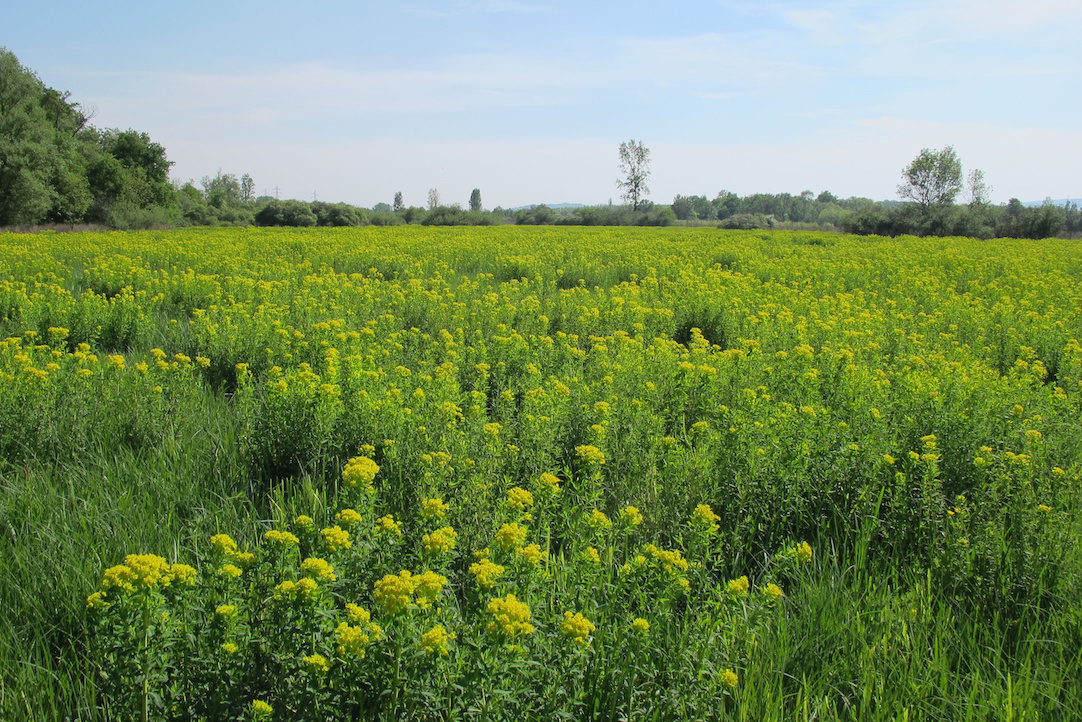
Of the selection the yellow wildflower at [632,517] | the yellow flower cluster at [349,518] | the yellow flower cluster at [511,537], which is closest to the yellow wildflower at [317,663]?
the yellow flower cluster at [349,518]

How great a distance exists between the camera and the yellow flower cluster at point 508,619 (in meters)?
2.07

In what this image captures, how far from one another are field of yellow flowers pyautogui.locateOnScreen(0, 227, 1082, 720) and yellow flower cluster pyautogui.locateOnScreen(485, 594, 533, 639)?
0.06 feet

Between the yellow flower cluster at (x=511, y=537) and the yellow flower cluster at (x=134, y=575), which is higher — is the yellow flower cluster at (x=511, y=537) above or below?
below

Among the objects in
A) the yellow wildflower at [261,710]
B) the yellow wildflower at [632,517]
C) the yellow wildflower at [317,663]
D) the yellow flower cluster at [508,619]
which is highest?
the yellow flower cluster at [508,619]

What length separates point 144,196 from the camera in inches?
Answer: 2098

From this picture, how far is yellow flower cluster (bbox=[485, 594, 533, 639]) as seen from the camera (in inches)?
81.5

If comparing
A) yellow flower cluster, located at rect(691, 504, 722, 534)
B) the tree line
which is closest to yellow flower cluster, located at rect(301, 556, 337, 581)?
yellow flower cluster, located at rect(691, 504, 722, 534)

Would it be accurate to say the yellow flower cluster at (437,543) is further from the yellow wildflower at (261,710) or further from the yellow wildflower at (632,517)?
the yellow wildflower at (632,517)

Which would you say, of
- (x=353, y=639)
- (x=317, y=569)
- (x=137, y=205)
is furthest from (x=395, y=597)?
(x=137, y=205)

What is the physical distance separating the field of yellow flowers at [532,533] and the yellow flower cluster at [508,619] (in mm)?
19

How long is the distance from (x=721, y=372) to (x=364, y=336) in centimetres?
385

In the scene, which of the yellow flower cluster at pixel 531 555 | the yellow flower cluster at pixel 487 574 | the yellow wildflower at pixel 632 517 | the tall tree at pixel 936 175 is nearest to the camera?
the yellow flower cluster at pixel 487 574

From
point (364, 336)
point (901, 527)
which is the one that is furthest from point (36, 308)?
point (901, 527)

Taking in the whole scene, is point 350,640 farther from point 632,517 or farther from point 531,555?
point 632,517
